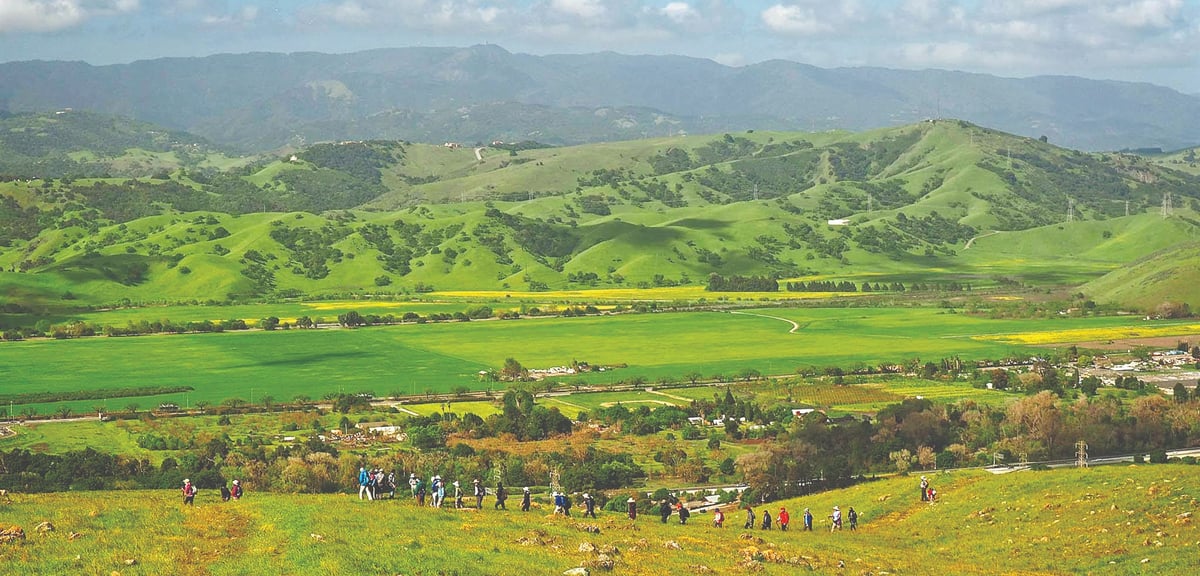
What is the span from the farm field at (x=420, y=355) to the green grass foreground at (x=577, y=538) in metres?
87.1

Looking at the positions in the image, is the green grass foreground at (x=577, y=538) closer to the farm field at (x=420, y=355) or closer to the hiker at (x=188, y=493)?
the hiker at (x=188, y=493)

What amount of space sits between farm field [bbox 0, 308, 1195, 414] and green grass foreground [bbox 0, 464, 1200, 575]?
8713cm

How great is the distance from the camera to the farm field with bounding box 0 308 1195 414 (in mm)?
145250

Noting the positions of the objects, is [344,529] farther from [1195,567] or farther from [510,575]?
[1195,567]

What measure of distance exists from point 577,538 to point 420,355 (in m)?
130

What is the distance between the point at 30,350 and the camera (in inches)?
6929

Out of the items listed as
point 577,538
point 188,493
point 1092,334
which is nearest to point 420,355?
point 1092,334

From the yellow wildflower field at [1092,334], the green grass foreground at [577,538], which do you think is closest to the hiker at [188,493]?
the green grass foreground at [577,538]

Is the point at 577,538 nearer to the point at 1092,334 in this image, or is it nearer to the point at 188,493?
the point at 188,493

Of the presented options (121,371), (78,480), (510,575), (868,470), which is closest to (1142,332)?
(868,470)

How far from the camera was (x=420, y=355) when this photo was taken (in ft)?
566

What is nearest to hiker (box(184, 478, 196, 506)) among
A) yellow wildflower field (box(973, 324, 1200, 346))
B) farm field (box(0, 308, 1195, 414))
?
farm field (box(0, 308, 1195, 414))

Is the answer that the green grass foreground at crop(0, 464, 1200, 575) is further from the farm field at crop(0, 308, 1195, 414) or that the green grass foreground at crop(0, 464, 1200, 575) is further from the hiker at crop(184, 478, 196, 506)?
the farm field at crop(0, 308, 1195, 414)

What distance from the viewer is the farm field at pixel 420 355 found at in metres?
145
